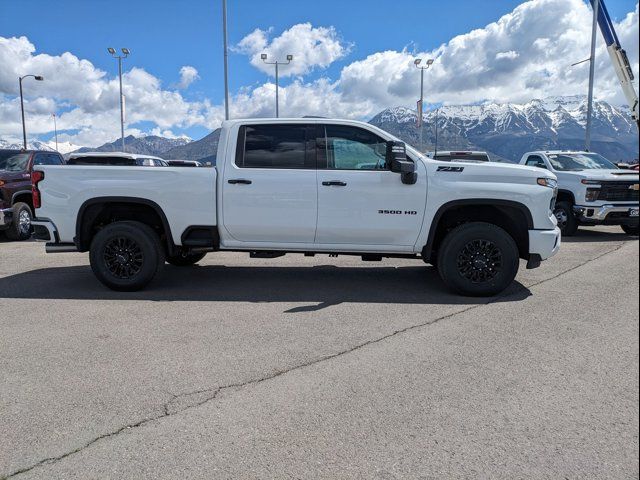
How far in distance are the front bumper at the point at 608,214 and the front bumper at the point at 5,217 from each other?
12188 millimetres

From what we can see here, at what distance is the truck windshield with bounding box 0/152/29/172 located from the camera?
37.7 ft

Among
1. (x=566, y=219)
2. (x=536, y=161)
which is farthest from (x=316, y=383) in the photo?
(x=536, y=161)

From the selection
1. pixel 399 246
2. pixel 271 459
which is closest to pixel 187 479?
pixel 271 459

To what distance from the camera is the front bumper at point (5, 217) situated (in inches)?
413

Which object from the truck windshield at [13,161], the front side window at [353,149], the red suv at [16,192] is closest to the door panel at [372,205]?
the front side window at [353,149]

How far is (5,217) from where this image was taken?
10.6 meters

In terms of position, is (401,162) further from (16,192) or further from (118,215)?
(16,192)

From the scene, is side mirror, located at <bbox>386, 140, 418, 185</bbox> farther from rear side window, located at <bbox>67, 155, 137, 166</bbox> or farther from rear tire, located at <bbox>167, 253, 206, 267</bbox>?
rear side window, located at <bbox>67, 155, 137, 166</bbox>

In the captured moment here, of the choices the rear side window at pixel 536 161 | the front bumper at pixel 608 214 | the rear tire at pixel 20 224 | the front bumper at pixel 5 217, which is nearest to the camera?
the front bumper at pixel 608 214

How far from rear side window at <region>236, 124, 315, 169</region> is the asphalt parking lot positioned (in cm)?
160

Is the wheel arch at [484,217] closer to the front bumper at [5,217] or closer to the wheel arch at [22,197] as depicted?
the front bumper at [5,217]

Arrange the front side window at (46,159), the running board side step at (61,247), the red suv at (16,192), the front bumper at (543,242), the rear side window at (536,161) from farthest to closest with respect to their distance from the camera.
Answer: the rear side window at (536,161) < the front side window at (46,159) < the red suv at (16,192) < the running board side step at (61,247) < the front bumper at (543,242)

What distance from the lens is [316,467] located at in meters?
2.63

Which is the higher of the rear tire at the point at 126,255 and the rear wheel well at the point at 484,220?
the rear wheel well at the point at 484,220
